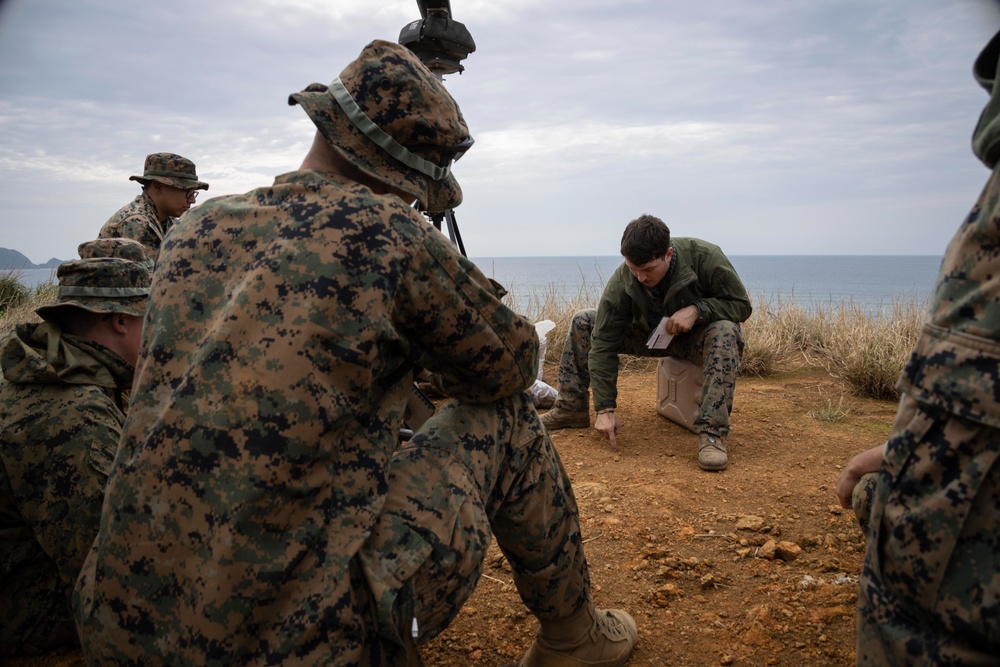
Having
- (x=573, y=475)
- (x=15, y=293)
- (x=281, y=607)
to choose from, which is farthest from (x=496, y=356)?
(x=15, y=293)

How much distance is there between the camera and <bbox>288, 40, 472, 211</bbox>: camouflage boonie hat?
67.0 inches

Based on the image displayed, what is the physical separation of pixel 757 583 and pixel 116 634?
6.73 ft

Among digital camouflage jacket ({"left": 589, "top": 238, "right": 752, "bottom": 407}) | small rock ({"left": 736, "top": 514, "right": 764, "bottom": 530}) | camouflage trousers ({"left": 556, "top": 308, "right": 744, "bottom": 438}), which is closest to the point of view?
small rock ({"left": 736, "top": 514, "right": 764, "bottom": 530})

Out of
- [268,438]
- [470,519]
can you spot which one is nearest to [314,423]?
[268,438]

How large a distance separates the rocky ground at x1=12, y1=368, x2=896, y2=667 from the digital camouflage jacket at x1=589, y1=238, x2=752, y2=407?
0.47 m

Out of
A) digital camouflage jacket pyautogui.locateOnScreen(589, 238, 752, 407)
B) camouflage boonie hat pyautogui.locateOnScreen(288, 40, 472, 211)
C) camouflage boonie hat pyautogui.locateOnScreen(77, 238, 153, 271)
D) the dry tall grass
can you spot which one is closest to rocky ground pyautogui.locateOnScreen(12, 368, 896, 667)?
digital camouflage jacket pyautogui.locateOnScreen(589, 238, 752, 407)

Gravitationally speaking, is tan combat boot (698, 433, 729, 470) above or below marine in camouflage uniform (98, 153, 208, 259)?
below

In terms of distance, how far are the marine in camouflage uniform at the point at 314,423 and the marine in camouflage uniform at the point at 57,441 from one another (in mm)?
491

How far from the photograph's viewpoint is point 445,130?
1.78 metres

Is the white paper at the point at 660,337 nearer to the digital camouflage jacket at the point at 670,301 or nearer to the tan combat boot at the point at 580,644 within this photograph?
the digital camouflage jacket at the point at 670,301

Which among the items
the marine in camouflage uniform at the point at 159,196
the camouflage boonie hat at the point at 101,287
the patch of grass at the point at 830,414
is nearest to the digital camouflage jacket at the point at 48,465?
the camouflage boonie hat at the point at 101,287

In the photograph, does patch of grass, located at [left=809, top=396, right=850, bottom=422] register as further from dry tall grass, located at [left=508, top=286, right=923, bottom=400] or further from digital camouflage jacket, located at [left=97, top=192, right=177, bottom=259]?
digital camouflage jacket, located at [left=97, top=192, right=177, bottom=259]

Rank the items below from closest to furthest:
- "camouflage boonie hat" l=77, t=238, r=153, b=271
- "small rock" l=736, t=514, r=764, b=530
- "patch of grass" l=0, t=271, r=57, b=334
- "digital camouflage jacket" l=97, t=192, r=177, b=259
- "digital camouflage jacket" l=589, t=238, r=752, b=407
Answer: "camouflage boonie hat" l=77, t=238, r=153, b=271
"small rock" l=736, t=514, r=764, b=530
"digital camouflage jacket" l=589, t=238, r=752, b=407
"digital camouflage jacket" l=97, t=192, r=177, b=259
"patch of grass" l=0, t=271, r=57, b=334

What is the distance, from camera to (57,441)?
192cm
